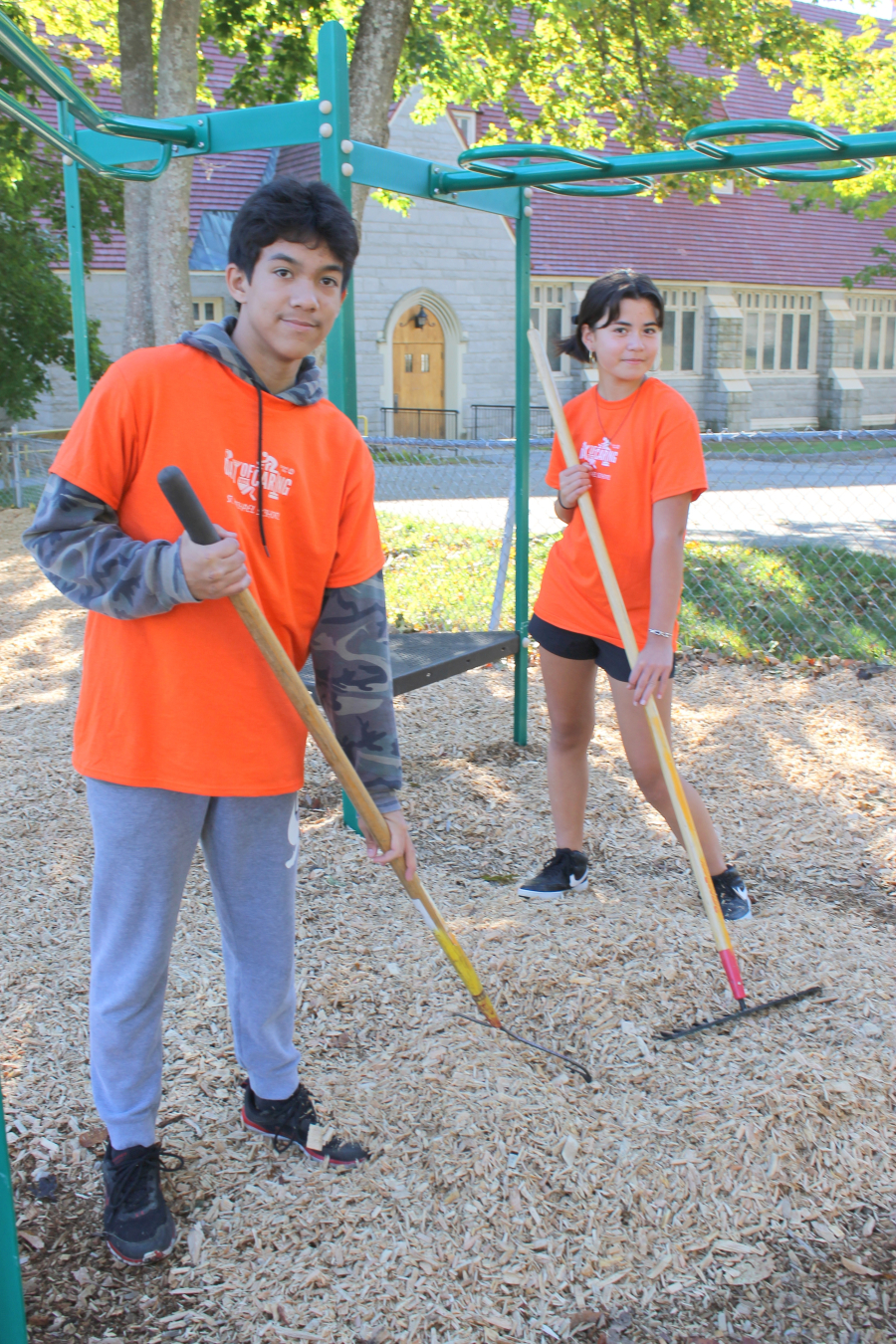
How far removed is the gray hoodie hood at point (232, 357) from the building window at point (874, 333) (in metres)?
28.5

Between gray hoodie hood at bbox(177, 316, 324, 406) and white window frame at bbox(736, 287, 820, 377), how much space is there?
978 inches

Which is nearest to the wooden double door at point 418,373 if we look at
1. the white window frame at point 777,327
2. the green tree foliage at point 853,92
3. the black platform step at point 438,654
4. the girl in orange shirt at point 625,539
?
the white window frame at point 777,327

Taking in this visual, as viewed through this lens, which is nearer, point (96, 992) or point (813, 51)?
point (96, 992)

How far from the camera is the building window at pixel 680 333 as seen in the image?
24.3 metres

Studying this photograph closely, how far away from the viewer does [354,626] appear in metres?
2.11

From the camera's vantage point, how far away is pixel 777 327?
25.9 metres

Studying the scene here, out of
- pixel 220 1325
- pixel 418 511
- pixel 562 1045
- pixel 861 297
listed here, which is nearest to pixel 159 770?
pixel 220 1325

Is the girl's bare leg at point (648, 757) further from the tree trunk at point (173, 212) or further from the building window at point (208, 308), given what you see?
the building window at point (208, 308)

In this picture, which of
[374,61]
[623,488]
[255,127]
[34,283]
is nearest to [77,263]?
[255,127]

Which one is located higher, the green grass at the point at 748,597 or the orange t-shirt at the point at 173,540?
the orange t-shirt at the point at 173,540

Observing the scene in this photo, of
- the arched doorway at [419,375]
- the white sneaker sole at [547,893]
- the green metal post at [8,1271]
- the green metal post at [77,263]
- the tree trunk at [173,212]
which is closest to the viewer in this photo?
the green metal post at [8,1271]

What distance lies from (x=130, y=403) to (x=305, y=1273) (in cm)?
163

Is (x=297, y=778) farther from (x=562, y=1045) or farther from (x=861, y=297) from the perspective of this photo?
(x=861, y=297)

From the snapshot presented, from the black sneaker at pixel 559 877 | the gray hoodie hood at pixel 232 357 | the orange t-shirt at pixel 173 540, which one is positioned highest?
the gray hoodie hood at pixel 232 357
